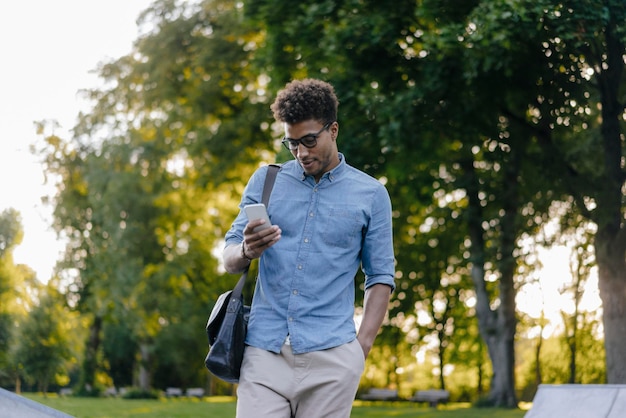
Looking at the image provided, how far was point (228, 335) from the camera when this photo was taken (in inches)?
141

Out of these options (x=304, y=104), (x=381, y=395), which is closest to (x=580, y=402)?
(x=304, y=104)

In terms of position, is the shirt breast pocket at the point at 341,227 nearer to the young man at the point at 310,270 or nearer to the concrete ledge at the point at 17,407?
the young man at the point at 310,270

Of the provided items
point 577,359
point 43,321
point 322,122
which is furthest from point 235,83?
point 322,122

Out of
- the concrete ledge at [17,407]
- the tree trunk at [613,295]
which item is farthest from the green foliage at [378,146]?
the concrete ledge at [17,407]

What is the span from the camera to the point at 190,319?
35562 mm

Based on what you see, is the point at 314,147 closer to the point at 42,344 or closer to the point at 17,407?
the point at 17,407

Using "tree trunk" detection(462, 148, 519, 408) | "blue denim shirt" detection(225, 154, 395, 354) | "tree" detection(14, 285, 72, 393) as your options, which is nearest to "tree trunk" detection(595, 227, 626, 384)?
"tree trunk" detection(462, 148, 519, 408)

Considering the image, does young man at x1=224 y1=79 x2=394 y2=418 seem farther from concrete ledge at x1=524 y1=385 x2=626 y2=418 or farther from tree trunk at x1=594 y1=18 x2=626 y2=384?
tree trunk at x1=594 y1=18 x2=626 y2=384

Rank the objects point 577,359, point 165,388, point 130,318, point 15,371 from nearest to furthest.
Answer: point 130,318, point 15,371, point 577,359, point 165,388

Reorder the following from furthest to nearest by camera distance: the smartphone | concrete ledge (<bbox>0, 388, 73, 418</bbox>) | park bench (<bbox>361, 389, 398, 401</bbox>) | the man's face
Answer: park bench (<bbox>361, 389, 398, 401</bbox>)
the man's face
concrete ledge (<bbox>0, 388, 73, 418</bbox>)
the smartphone

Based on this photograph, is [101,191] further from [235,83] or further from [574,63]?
[574,63]

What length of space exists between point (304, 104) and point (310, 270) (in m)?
0.62

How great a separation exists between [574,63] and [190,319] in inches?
816

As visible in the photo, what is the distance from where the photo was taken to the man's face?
11.8 feet
